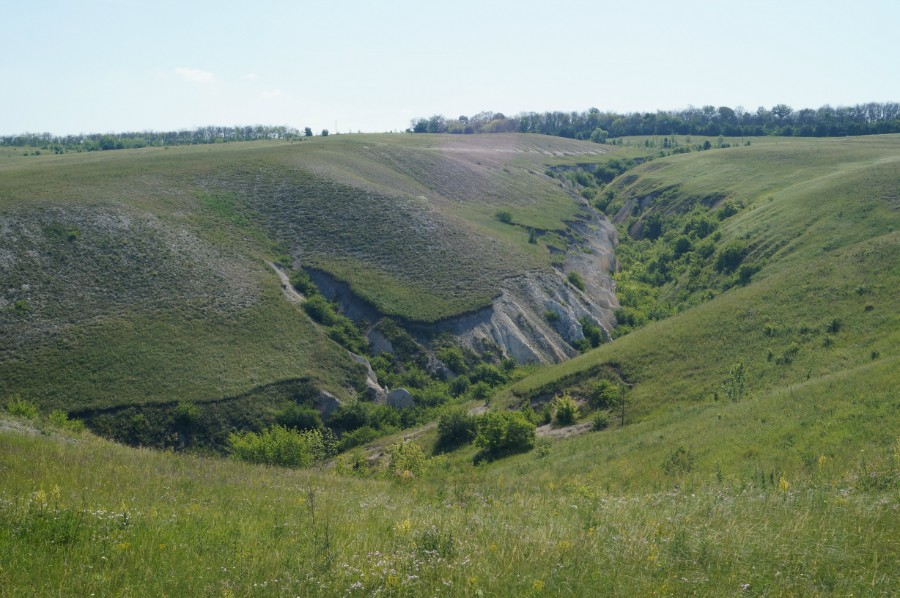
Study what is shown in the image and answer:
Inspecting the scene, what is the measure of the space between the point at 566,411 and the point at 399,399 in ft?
51.9

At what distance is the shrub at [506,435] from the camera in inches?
1566

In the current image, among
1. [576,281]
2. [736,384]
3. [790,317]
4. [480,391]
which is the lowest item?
[480,391]

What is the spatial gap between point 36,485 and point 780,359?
4147 cm

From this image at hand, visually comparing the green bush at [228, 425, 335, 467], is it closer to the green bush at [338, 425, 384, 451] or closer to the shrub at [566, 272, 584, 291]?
the green bush at [338, 425, 384, 451]

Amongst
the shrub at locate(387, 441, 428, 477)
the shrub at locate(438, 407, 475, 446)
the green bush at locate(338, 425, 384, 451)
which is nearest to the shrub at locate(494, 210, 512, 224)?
the green bush at locate(338, 425, 384, 451)

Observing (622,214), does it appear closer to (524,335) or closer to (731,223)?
(731,223)

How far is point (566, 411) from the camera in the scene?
43.6 m

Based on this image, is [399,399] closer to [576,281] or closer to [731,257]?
[576,281]

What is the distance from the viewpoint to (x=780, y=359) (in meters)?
41.7

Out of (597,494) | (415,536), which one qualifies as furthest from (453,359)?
(415,536)

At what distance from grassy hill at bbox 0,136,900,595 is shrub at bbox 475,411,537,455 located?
4.94 feet

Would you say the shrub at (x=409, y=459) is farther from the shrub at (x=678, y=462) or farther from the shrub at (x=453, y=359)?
the shrub at (x=453, y=359)

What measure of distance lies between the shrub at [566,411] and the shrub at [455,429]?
5898 mm

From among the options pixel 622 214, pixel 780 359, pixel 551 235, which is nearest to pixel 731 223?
pixel 551 235
